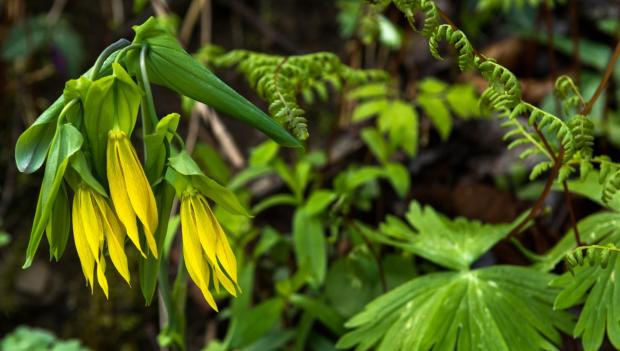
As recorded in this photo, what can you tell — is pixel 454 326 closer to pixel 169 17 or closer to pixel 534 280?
pixel 534 280

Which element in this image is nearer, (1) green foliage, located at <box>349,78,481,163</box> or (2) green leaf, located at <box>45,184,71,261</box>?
(2) green leaf, located at <box>45,184,71,261</box>

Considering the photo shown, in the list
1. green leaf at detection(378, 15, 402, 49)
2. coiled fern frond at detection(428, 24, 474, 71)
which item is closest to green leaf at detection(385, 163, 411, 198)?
green leaf at detection(378, 15, 402, 49)

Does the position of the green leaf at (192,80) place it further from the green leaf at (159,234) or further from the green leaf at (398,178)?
the green leaf at (398,178)

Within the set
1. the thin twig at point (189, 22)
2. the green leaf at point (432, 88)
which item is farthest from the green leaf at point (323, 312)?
the thin twig at point (189, 22)

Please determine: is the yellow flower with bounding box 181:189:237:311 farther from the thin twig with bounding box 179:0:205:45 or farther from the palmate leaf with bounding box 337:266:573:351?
the thin twig with bounding box 179:0:205:45

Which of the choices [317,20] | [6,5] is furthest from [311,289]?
[6,5]
